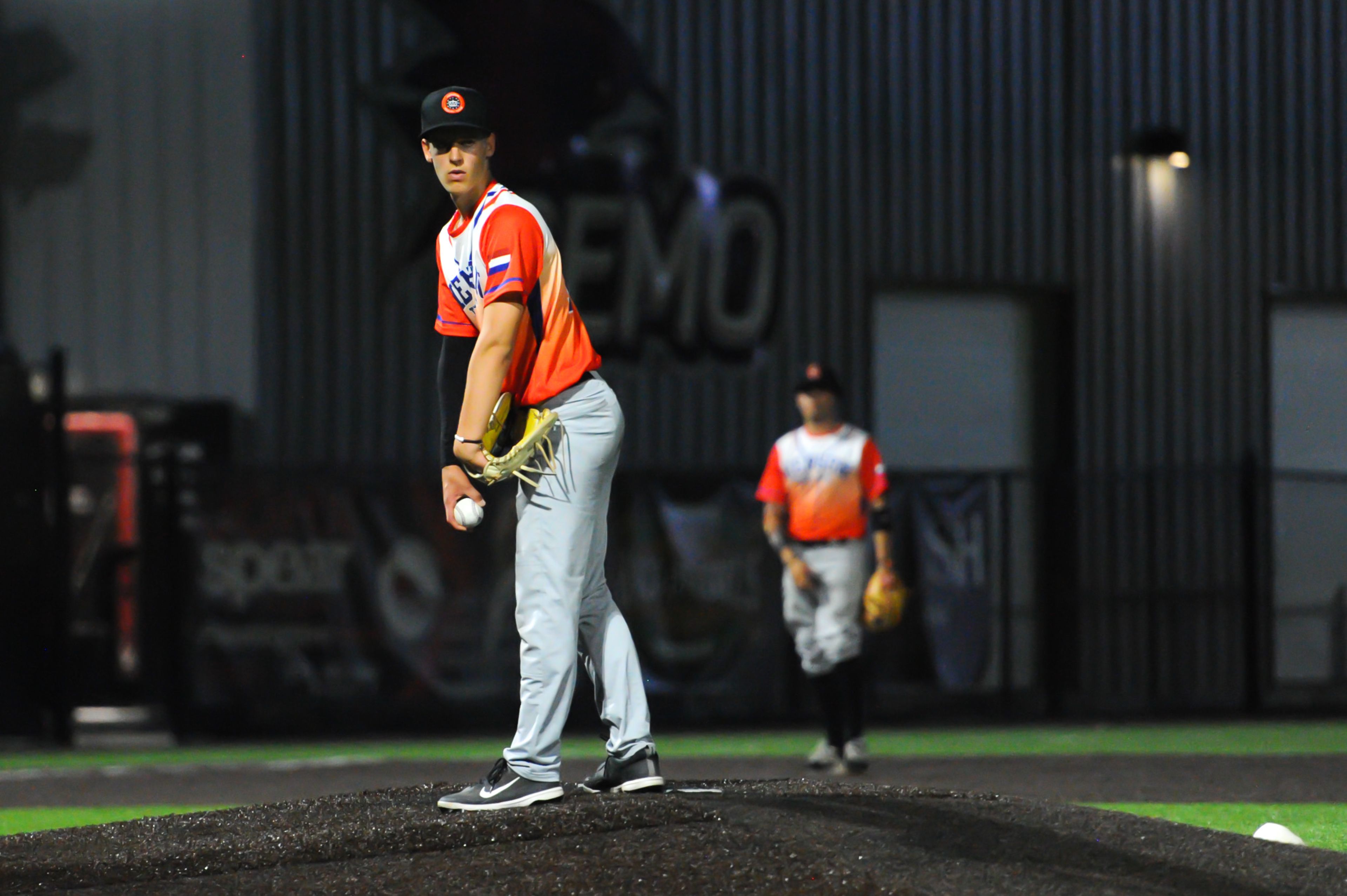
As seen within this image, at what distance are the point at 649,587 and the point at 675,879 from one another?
9.51 meters

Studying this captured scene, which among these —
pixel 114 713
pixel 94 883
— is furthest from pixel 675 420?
pixel 94 883

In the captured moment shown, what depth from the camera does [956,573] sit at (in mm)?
16031

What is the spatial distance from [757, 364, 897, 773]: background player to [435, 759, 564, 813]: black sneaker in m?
4.83

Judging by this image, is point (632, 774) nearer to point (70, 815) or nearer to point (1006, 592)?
point (70, 815)

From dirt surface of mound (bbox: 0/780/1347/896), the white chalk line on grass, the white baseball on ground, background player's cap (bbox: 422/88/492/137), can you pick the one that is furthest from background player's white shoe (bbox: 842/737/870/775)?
background player's cap (bbox: 422/88/492/137)

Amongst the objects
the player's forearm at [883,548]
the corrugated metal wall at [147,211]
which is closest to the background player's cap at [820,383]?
the player's forearm at [883,548]

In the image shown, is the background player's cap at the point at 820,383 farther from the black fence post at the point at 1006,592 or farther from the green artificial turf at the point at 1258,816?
the black fence post at the point at 1006,592

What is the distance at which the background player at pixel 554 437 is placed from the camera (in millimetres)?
6148

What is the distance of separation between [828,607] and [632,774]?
4750mm

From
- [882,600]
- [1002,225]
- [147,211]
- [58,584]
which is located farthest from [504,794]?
[1002,225]

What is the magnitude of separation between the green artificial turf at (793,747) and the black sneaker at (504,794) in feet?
19.8

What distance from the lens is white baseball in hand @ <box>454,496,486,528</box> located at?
19.7ft

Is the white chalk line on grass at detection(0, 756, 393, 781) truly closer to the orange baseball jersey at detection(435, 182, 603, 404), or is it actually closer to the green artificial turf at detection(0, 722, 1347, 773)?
the green artificial turf at detection(0, 722, 1347, 773)

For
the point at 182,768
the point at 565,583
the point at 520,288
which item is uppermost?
the point at 520,288
